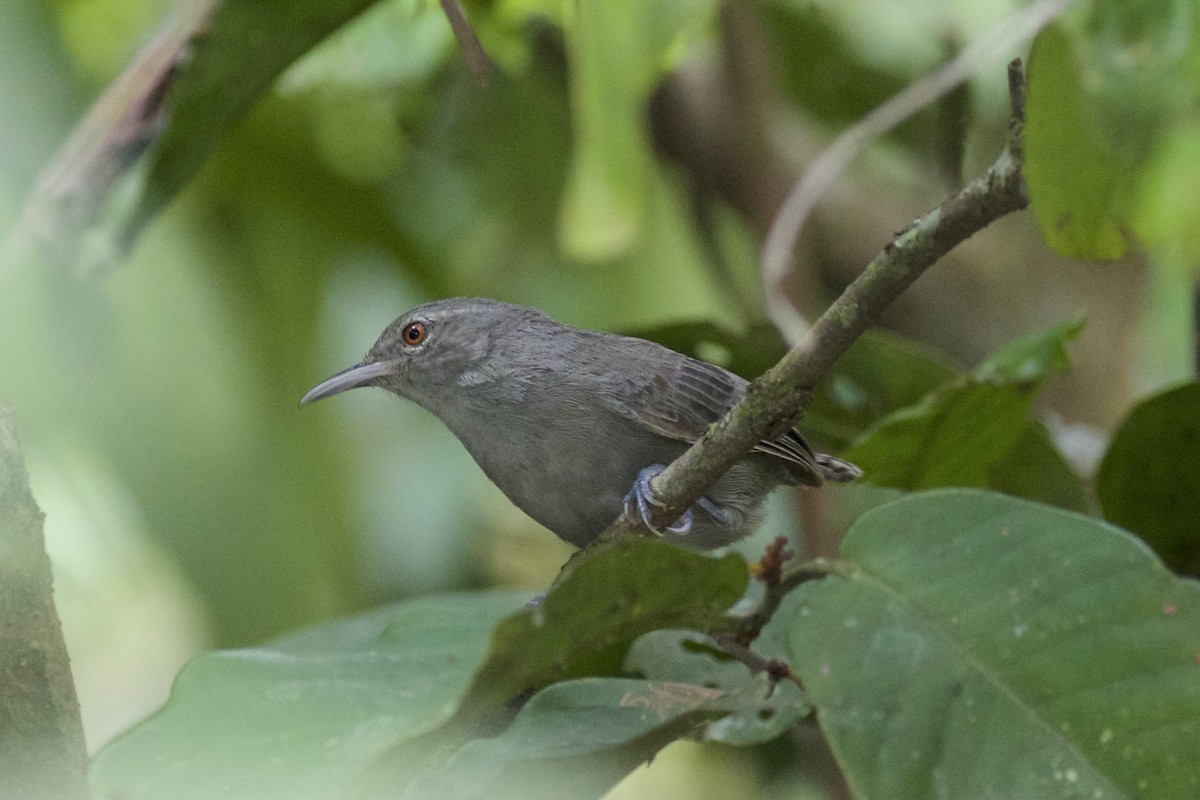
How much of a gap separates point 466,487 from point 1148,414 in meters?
3.23

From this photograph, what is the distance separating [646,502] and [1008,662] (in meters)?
0.82

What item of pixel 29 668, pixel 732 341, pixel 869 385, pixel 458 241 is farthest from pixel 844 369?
pixel 458 241

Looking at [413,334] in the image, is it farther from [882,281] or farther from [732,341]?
[882,281]

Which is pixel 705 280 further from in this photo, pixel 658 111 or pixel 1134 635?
pixel 1134 635

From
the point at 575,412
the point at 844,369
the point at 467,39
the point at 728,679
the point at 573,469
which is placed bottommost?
the point at 728,679

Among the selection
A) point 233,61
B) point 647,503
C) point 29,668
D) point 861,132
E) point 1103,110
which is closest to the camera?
point 29,668

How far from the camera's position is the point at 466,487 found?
5.72 metres

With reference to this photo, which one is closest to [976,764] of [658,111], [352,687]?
[352,687]

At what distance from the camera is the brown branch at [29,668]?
2.01m

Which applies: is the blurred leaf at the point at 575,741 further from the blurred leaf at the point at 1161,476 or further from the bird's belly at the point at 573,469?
the blurred leaf at the point at 1161,476

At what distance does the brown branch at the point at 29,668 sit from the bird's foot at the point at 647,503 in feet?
3.70

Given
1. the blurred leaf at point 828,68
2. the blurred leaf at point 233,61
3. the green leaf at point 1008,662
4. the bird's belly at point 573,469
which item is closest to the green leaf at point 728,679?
the green leaf at point 1008,662

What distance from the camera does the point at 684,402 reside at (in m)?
3.32

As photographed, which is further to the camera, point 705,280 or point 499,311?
point 705,280
